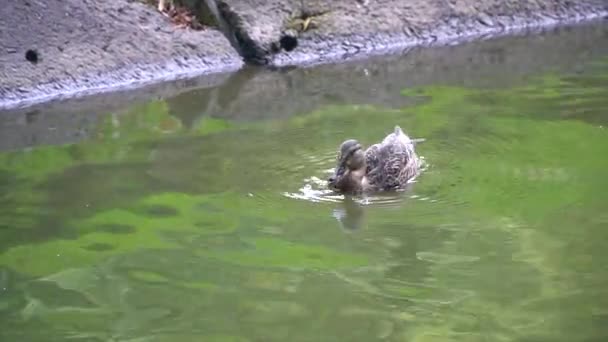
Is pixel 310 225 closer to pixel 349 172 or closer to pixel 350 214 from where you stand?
pixel 350 214

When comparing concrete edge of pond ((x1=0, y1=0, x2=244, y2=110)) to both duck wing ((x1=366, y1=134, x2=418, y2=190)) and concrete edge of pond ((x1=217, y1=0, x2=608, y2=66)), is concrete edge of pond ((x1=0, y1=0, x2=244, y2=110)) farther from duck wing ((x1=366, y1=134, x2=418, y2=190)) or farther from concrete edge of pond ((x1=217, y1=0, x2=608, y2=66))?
duck wing ((x1=366, y1=134, x2=418, y2=190))

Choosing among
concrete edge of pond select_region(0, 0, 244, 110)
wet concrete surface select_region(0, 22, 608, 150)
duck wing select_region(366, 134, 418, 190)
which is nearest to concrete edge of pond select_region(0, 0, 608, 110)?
concrete edge of pond select_region(0, 0, 244, 110)

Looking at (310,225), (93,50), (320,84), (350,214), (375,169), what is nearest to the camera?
(310,225)

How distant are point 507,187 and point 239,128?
2823mm

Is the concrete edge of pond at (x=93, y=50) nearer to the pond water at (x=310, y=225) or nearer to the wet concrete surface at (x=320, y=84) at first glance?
the wet concrete surface at (x=320, y=84)

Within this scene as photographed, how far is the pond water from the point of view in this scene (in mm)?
6078

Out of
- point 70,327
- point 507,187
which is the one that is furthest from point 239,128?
point 70,327

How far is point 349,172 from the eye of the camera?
8.20m

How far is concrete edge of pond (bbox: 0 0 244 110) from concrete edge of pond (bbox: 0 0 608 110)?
1cm

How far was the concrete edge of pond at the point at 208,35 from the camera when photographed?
11.9 meters

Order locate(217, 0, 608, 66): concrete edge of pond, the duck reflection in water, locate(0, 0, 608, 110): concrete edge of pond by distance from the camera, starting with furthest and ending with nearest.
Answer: locate(217, 0, 608, 66): concrete edge of pond
locate(0, 0, 608, 110): concrete edge of pond
the duck reflection in water

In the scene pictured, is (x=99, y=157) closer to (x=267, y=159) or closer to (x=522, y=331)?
(x=267, y=159)

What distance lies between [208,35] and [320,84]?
69.8 inches

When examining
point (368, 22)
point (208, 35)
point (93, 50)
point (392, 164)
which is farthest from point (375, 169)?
point (368, 22)
